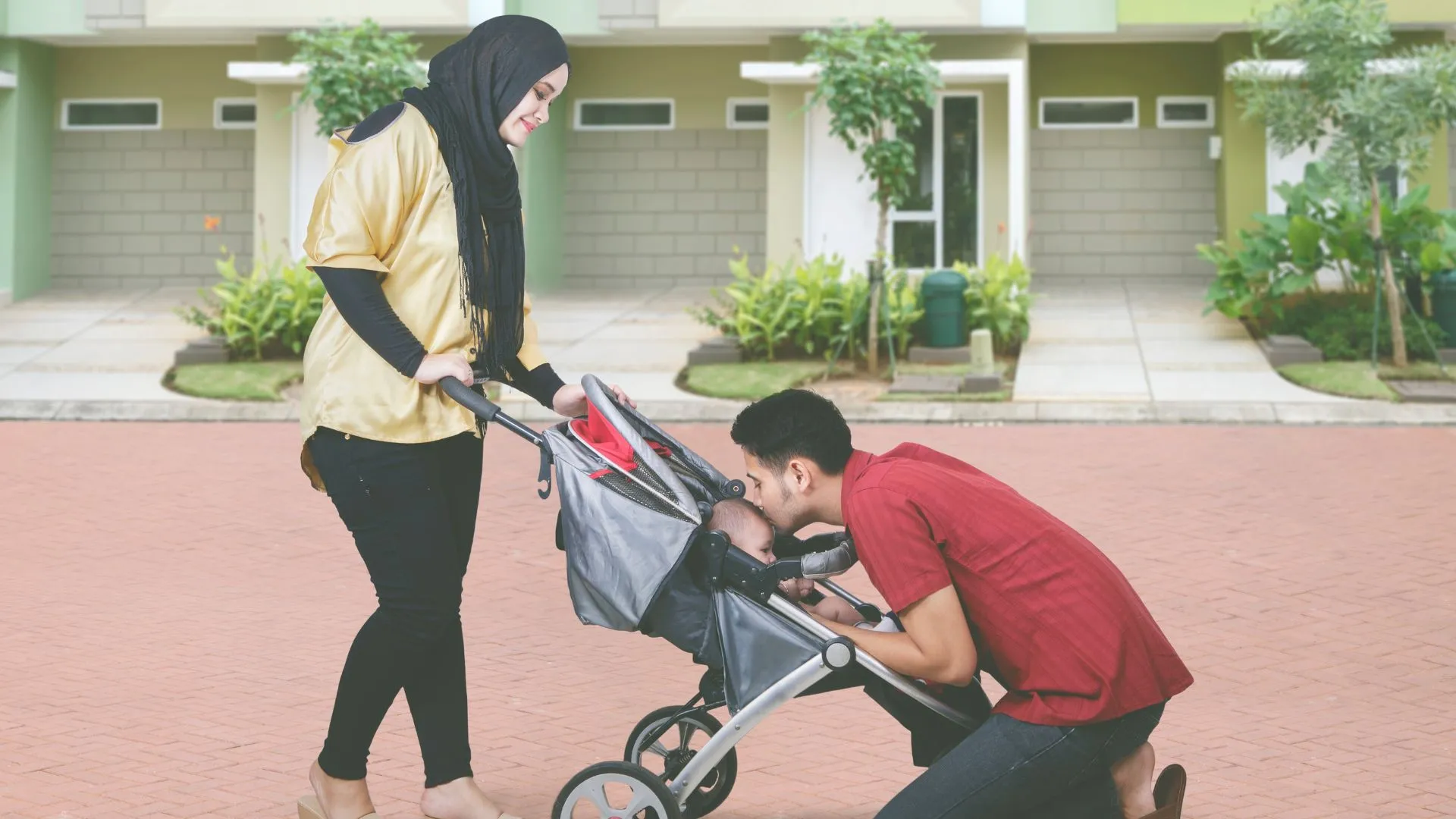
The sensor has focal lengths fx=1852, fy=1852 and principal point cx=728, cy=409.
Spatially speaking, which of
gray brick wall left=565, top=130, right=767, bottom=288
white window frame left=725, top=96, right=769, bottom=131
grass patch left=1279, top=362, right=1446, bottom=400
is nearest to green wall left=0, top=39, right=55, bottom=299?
gray brick wall left=565, top=130, right=767, bottom=288

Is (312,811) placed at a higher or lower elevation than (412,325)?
lower

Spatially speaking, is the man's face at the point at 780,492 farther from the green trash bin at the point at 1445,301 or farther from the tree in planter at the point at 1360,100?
the green trash bin at the point at 1445,301

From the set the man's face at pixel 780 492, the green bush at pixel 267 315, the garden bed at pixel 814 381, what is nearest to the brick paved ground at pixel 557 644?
the man's face at pixel 780 492

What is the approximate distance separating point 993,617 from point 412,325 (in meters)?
1.54

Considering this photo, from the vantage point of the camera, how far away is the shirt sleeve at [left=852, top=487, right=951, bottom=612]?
3.88m

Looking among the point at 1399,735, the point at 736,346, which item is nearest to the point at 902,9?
the point at 736,346

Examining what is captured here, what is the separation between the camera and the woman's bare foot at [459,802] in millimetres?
4762

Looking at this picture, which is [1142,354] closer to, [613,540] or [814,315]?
[814,315]

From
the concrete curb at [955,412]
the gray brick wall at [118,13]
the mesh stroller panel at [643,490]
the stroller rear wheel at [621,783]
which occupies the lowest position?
the stroller rear wheel at [621,783]

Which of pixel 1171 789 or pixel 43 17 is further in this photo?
pixel 43 17

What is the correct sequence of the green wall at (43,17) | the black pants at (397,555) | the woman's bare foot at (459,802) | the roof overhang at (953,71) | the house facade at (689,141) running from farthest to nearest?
1. the green wall at (43,17)
2. the house facade at (689,141)
3. the roof overhang at (953,71)
4. the woman's bare foot at (459,802)
5. the black pants at (397,555)

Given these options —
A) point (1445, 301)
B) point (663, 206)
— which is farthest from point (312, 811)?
point (663, 206)

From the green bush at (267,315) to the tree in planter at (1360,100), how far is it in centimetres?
869

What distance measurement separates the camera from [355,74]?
1692cm
